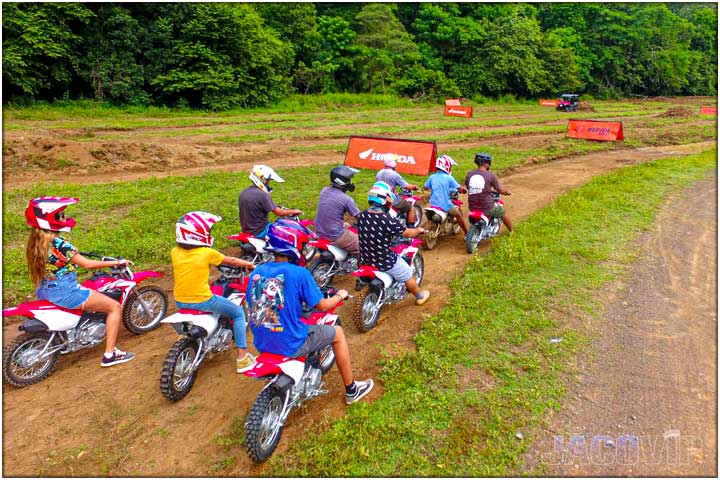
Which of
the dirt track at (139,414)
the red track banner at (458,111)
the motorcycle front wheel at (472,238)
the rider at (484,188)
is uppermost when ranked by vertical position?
the red track banner at (458,111)

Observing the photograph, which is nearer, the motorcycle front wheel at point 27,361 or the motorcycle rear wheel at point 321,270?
the motorcycle front wheel at point 27,361

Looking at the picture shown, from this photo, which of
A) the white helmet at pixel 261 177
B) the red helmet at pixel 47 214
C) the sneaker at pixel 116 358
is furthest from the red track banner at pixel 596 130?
the red helmet at pixel 47 214

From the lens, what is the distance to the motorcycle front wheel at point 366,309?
19.5ft

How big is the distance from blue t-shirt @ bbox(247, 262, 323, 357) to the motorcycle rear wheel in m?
3.17

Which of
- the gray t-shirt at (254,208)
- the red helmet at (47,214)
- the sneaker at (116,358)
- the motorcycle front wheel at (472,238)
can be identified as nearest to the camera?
the red helmet at (47,214)

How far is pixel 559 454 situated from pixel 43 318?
5632mm

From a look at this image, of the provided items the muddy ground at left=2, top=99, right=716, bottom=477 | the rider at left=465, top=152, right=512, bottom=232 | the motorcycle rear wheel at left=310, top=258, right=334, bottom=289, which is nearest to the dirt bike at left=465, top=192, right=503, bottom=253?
the rider at left=465, top=152, right=512, bottom=232

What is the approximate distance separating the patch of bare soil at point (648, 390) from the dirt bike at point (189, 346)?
12.1 ft

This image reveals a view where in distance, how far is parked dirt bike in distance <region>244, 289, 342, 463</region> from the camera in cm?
376

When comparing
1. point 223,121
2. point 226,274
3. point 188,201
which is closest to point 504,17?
point 223,121

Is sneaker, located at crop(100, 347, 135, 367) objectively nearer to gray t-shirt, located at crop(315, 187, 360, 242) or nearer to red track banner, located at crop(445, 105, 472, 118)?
gray t-shirt, located at crop(315, 187, 360, 242)

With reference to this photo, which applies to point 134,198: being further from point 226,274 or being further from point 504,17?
point 504,17

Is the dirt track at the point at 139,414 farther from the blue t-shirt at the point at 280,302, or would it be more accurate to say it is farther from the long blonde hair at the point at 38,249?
the long blonde hair at the point at 38,249

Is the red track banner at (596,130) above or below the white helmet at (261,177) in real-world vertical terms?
above
